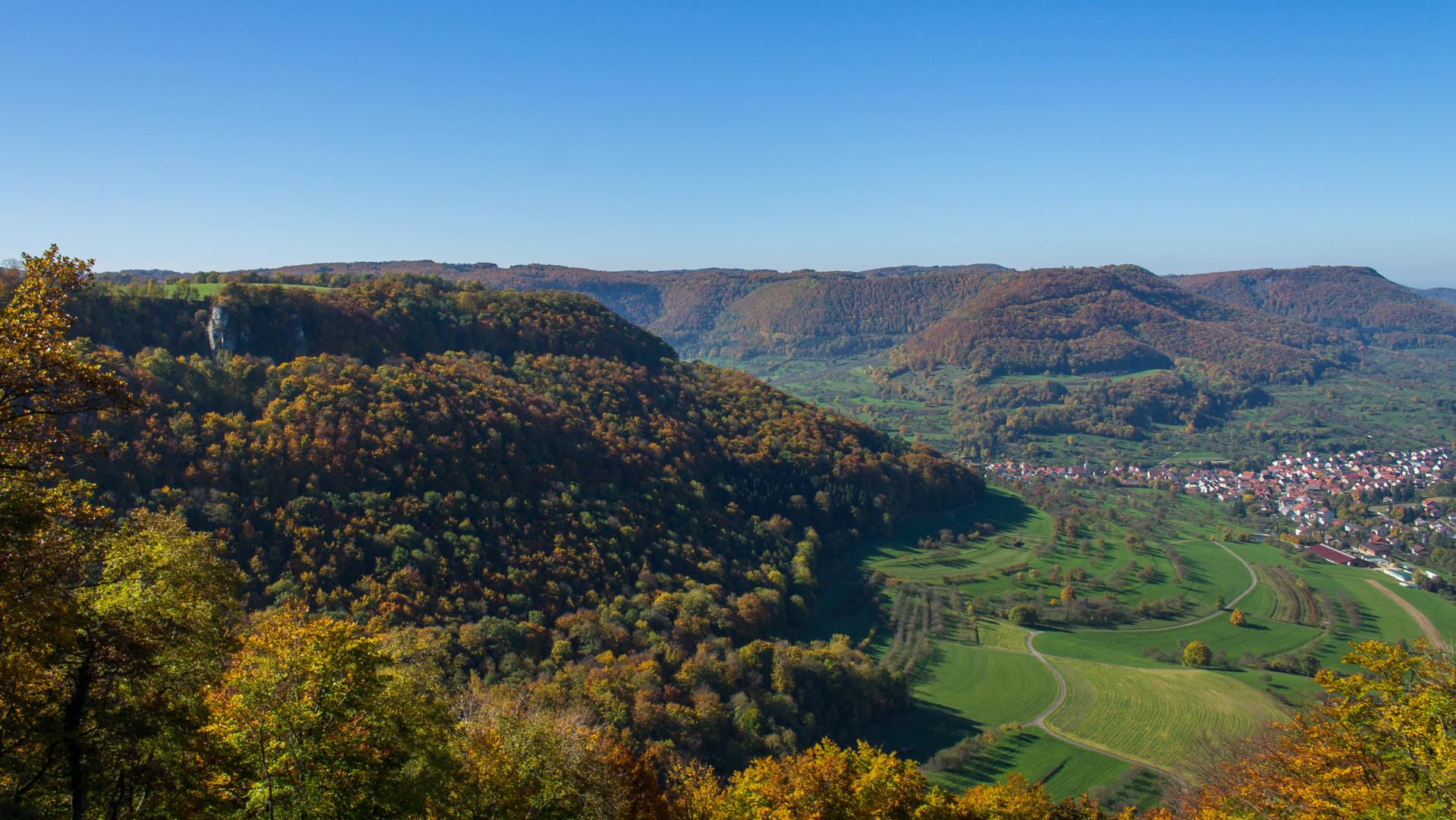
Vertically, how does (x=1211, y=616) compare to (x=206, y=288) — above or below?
below

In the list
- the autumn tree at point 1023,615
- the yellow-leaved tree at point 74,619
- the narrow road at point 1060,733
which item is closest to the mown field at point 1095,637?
the narrow road at point 1060,733

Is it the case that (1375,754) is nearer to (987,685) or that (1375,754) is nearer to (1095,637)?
(987,685)

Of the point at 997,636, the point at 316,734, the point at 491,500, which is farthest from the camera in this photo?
the point at 997,636

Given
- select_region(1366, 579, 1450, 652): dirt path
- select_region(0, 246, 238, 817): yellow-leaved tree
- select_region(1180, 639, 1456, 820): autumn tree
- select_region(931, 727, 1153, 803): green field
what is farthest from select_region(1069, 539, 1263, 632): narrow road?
select_region(0, 246, 238, 817): yellow-leaved tree

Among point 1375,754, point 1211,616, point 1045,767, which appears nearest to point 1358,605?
point 1211,616

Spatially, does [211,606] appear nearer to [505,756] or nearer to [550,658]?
[505,756]

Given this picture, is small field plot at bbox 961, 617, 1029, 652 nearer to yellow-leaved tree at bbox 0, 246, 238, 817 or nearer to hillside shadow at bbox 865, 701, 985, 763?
hillside shadow at bbox 865, 701, 985, 763

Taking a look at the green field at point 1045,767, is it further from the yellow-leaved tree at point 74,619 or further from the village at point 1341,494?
the village at point 1341,494
